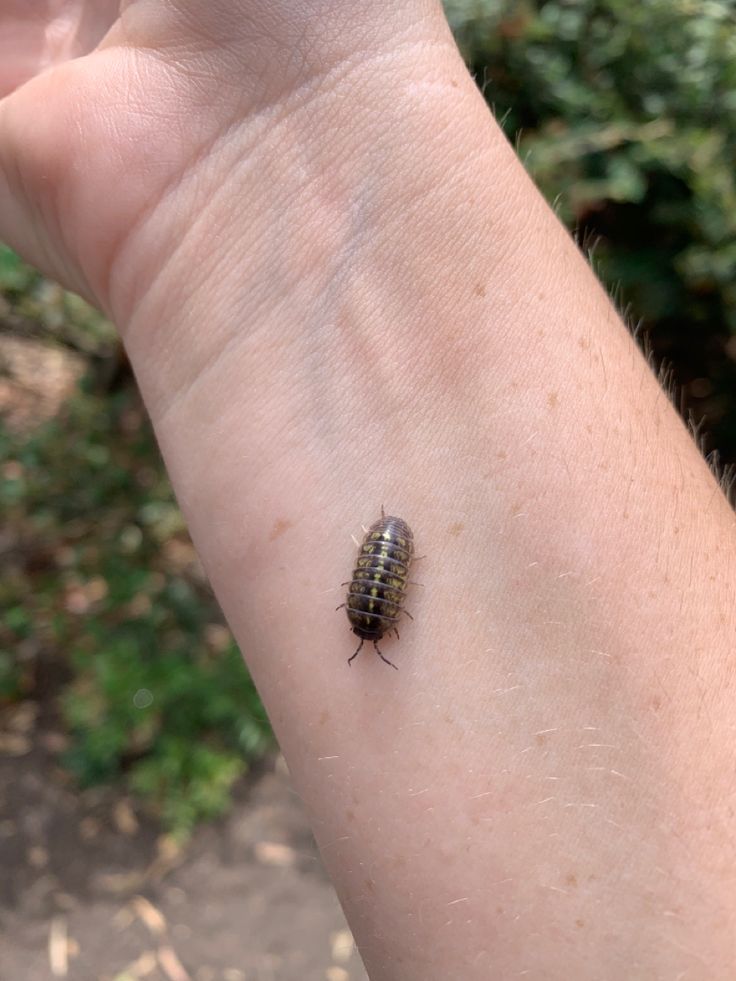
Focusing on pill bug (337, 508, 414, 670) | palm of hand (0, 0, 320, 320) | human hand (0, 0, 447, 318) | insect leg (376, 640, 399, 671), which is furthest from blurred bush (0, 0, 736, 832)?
insect leg (376, 640, 399, 671)

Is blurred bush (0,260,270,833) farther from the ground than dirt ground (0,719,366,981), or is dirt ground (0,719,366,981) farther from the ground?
blurred bush (0,260,270,833)

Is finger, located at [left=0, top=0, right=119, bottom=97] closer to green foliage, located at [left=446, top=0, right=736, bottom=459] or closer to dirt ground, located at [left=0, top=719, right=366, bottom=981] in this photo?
green foliage, located at [left=446, top=0, right=736, bottom=459]

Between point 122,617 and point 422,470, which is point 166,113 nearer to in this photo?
point 422,470

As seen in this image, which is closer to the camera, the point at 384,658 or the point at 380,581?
the point at 380,581

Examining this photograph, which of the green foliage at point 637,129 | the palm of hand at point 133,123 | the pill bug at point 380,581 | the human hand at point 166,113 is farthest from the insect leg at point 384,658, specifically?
the green foliage at point 637,129

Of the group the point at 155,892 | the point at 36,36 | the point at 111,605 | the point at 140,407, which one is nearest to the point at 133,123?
the point at 36,36

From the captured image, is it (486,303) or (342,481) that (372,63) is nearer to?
(486,303)

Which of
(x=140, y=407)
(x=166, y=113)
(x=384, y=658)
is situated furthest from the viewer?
(x=140, y=407)

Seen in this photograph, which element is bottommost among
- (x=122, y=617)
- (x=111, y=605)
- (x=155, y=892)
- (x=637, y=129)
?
(x=155, y=892)
